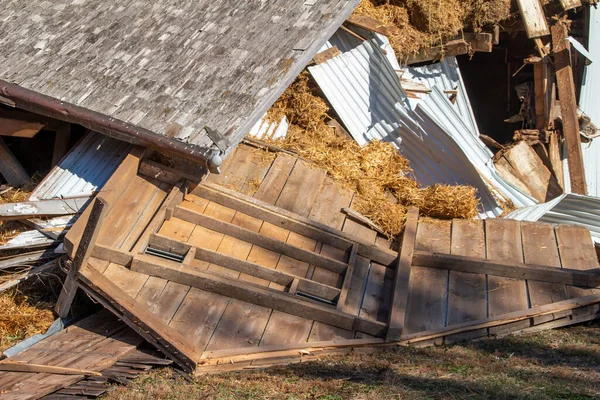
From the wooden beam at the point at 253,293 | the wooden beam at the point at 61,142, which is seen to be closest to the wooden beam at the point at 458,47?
the wooden beam at the point at 61,142

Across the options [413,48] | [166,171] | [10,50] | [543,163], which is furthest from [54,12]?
[543,163]

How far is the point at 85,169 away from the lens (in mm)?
8953

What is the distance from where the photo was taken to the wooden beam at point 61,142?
9.60 metres

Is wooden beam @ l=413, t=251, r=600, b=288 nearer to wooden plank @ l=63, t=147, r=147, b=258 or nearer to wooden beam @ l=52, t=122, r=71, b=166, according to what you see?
wooden plank @ l=63, t=147, r=147, b=258

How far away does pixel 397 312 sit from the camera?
7.48 m

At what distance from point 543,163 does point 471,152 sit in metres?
1.68

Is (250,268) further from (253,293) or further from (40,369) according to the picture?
(40,369)

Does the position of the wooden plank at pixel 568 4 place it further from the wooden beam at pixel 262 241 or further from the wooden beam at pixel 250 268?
the wooden beam at pixel 250 268

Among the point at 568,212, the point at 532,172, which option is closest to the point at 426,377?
the point at 568,212

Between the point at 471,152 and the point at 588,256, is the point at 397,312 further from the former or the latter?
the point at 471,152

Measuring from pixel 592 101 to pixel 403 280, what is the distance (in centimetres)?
624

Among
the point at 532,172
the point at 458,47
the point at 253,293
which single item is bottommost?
the point at 253,293

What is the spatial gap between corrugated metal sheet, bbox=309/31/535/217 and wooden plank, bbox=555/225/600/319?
63.7 inches

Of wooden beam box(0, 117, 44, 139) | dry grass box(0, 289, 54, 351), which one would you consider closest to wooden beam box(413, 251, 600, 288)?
dry grass box(0, 289, 54, 351)
